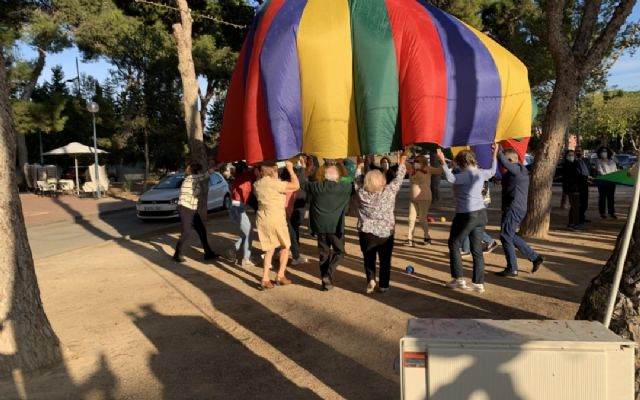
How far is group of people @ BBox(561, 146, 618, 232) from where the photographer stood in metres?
10.9

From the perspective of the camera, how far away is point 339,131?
14.1 ft

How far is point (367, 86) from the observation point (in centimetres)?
427

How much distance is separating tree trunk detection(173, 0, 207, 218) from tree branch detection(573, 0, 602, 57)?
8.86m

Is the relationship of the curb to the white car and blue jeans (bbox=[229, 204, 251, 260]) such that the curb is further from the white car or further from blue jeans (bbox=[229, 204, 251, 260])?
blue jeans (bbox=[229, 204, 251, 260])

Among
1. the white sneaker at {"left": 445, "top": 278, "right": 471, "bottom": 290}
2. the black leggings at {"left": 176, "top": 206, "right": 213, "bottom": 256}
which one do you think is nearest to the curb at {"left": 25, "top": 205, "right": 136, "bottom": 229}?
the black leggings at {"left": 176, "top": 206, "right": 213, "bottom": 256}

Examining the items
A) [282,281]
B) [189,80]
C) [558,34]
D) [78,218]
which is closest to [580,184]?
[558,34]

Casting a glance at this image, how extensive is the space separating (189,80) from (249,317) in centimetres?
907

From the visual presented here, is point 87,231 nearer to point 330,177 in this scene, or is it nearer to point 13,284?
point 330,177

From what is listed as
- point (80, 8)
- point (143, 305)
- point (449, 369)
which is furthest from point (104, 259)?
point (80, 8)

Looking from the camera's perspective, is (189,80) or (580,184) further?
(189,80)

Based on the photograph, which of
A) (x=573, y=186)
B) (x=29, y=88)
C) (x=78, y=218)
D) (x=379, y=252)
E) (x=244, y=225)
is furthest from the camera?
(x=29, y=88)

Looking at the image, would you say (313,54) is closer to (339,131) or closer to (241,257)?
(339,131)

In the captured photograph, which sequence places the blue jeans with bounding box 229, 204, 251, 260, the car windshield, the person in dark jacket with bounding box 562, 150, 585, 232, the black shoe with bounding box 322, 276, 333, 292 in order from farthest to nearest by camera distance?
the car windshield, the person in dark jacket with bounding box 562, 150, 585, 232, the blue jeans with bounding box 229, 204, 251, 260, the black shoe with bounding box 322, 276, 333, 292

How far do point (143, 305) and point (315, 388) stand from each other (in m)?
3.17
